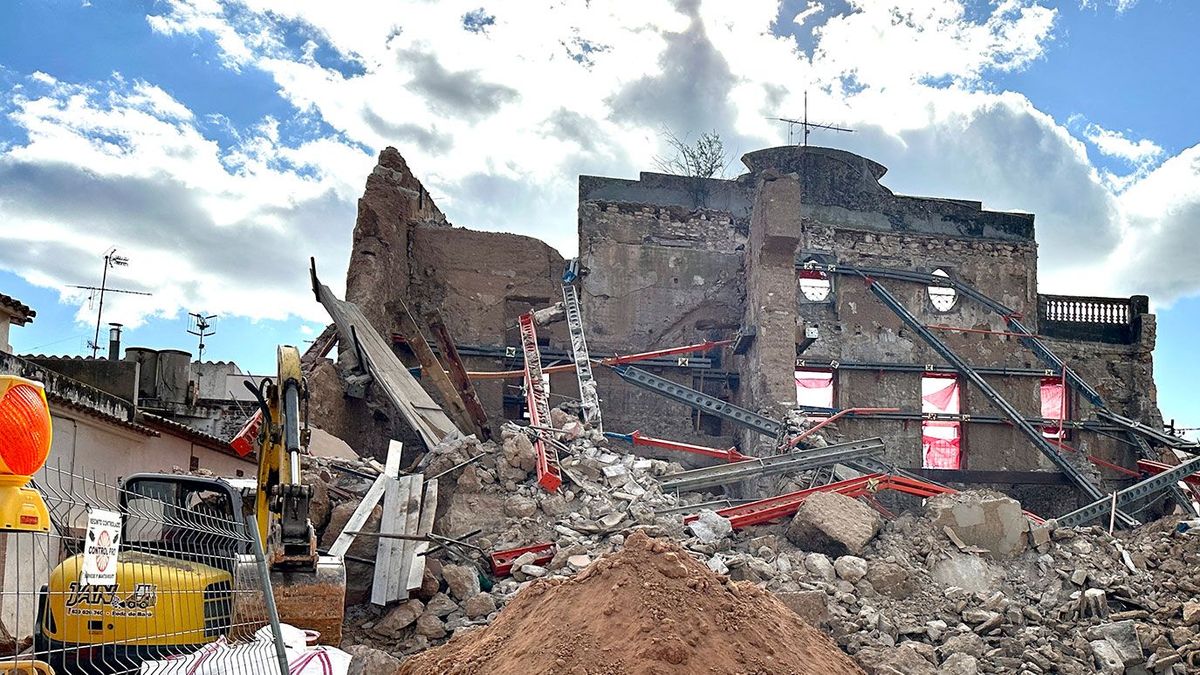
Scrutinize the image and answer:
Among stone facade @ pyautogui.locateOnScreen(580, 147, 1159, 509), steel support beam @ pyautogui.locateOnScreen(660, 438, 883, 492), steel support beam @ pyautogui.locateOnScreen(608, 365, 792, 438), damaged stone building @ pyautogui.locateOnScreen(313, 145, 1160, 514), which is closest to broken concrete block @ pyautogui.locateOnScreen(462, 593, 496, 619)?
steel support beam @ pyautogui.locateOnScreen(660, 438, 883, 492)

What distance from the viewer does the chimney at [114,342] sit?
20078 mm

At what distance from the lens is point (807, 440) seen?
50.7 feet

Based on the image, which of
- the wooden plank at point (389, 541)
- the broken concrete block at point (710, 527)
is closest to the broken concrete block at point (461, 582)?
the wooden plank at point (389, 541)

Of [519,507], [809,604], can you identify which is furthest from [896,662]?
[519,507]

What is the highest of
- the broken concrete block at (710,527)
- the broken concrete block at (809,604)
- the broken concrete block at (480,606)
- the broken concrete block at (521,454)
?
the broken concrete block at (521,454)

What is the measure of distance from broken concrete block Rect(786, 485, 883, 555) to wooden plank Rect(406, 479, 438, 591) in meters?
4.37

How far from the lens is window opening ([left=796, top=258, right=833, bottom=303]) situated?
20281 mm

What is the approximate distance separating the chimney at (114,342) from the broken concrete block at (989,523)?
56.3 ft

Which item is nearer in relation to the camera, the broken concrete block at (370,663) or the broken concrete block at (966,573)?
the broken concrete block at (370,663)

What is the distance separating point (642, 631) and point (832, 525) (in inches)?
255

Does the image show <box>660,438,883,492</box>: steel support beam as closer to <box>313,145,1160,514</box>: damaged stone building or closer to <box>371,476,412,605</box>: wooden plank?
<box>313,145,1160,514</box>: damaged stone building

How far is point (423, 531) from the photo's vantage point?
998 centimetres

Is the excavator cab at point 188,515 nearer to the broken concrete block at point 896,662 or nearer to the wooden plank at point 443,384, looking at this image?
the broken concrete block at point 896,662

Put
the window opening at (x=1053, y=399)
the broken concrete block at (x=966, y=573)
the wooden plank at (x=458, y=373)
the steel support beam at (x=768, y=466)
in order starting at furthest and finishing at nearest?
the window opening at (x=1053, y=399) < the wooden plank at (x=458, y=373) < the steel support beam at (x=768, y=466) < the broken concrete block at (x=966, y=573)
